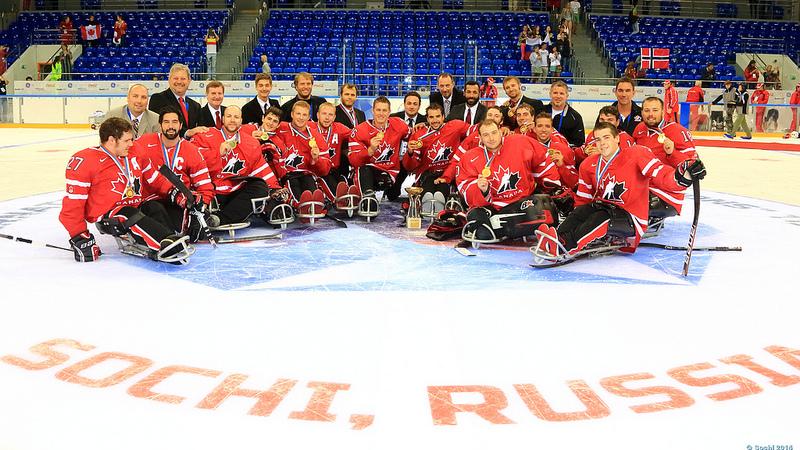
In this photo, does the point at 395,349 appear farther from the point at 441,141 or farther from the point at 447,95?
the point at 447,95

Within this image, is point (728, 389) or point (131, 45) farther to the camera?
point (131, 45)

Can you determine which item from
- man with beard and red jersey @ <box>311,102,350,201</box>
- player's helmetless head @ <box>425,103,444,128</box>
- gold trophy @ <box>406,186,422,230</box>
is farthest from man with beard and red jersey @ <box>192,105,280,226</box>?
player's helmetless head @ <box>425,103,444,128</box>

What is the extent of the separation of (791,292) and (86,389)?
4.01 meters

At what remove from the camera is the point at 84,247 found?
200 inches

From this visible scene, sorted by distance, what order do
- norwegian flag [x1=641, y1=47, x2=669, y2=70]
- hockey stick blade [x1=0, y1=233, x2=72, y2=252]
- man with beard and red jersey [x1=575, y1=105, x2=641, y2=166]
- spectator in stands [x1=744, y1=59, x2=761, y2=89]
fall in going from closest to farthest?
1. hockey stick blade [x1=0, y1=233, x2=72, y2=252]
2. man with beard and red jersey [x1=575, y1=105, x2=641, y2=166]
3. spectator in stands [x1=744, y1=59, x2=761, y2=89]
4. norwegian flag [x1=641, y1=47, x2=669, y2=70]

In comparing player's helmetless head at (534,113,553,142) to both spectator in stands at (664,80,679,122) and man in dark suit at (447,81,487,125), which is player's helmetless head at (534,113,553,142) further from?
man in dark suit at (447,81,487,125)

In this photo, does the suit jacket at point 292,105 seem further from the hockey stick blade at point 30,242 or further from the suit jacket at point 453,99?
the hockey stick blade at point 30,242

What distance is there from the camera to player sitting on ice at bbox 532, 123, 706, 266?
5.10 metres

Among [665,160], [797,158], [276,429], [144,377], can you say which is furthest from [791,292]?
[797,158]

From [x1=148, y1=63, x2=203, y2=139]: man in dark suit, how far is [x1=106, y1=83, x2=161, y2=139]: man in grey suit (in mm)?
347

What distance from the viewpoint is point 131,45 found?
24734 millimetres

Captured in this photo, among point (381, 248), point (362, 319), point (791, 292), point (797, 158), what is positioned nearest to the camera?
point (362, 319)

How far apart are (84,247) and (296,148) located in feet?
8.23

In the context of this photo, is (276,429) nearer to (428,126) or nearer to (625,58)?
(428,126)
